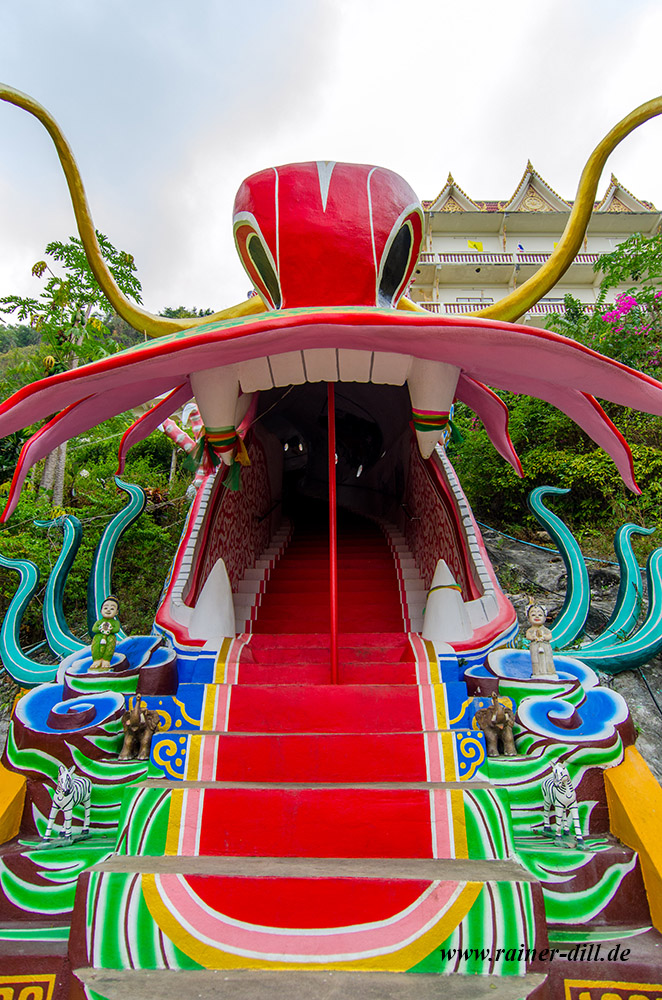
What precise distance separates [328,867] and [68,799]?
3.74 ft

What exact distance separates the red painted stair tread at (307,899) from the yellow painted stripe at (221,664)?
1151 millimetres

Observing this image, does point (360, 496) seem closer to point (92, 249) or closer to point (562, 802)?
point (92, 249)

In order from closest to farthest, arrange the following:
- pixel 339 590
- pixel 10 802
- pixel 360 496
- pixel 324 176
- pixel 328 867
Result: pixel 328 867 → pixel 10 802 → pixel 324 176 → pixel 339 590 → pixel 360 496

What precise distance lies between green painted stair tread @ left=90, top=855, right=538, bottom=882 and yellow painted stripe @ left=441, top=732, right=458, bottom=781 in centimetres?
37

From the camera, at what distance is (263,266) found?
3189 mm

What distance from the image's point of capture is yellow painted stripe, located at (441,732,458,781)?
235cm

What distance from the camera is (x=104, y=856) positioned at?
2.12m

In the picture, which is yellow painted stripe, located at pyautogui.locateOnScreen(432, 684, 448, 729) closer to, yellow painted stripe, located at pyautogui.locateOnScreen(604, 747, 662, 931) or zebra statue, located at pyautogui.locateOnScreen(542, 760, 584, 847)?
zebra statue, located at pyautogui.locateOnScreen(542, 760, 584, 847)

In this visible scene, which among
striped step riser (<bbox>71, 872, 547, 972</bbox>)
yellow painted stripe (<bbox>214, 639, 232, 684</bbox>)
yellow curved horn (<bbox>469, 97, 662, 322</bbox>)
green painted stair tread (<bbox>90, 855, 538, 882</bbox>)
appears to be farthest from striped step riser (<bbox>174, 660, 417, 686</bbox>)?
yellow curved horn (<bbox>469, 97, 662, 322</bbox>)

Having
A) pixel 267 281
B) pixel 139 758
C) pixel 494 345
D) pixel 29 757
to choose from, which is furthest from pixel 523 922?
pixel 267 281

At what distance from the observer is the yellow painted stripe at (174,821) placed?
2059mm

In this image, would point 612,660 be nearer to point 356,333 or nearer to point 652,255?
point 356,333

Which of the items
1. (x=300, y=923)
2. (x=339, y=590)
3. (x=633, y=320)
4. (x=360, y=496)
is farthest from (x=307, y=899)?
(x=633, y=320)

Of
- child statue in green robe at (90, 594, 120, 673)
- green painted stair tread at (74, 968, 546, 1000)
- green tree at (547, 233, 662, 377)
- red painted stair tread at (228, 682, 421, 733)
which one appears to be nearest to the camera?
green painted stair tread at (74, 968, 546, 1000)
